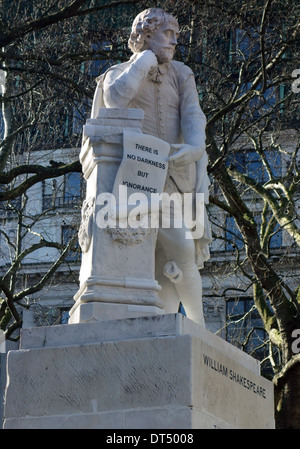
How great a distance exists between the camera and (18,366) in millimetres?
9633

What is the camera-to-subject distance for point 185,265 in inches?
416

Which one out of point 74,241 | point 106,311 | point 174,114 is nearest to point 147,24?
point 174,114

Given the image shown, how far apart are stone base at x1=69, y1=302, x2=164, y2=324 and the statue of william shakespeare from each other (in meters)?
0.73

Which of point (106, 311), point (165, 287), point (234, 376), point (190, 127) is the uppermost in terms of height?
point (190, 127)

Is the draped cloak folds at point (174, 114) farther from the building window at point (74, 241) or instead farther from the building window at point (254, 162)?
the building window at point (254, 162)

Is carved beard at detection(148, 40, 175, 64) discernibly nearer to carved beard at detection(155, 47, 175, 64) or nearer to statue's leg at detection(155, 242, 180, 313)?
carved beard at detection(155, 47, 175, 64)

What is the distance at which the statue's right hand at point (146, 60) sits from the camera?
10.8m

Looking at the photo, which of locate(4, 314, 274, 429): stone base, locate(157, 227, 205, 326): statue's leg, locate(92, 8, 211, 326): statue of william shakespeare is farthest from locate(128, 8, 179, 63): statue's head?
locate(4, 314, 274, 429): stone base

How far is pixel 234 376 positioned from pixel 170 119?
273 cm

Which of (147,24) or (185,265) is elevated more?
(147,24)

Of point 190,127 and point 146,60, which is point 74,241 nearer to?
point 190,127

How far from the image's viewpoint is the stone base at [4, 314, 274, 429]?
909 cm

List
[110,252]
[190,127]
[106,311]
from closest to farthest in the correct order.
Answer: [106,311] < [110,252] < [190,127]
